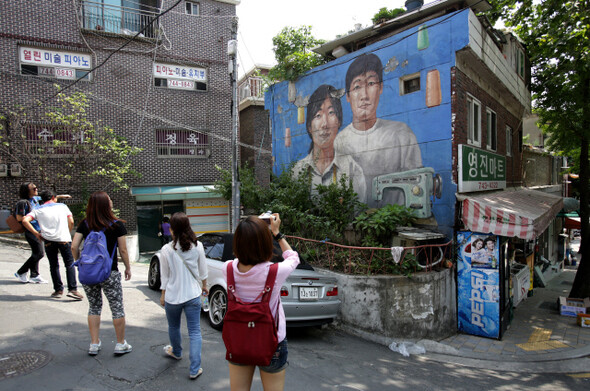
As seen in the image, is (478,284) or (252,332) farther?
(478,284)

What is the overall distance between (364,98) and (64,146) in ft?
35.1

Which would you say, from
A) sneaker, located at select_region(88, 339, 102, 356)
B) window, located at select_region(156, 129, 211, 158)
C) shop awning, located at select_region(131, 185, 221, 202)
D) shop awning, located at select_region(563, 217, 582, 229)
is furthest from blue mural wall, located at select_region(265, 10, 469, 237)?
shop awning, located at select_region(563, 217, 582, 229)

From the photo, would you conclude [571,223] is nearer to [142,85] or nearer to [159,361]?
[159,361]

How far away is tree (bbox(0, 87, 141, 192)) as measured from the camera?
480 inches

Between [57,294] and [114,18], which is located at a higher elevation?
[114,18]

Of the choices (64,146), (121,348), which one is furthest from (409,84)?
(64,146)

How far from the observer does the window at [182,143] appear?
1544 cm

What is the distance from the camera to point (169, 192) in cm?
1497

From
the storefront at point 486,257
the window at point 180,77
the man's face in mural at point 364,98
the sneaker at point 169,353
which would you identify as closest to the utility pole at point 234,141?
the man's face in mural at point 364,98

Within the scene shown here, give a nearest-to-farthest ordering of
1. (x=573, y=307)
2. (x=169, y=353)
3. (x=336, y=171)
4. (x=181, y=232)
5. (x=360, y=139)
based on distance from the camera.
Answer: (x=181, y=232), (x=169, y=353), (x=573, y=307), (x=360, y=139), (x=336, y=171)

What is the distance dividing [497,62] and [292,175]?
640 centimetres

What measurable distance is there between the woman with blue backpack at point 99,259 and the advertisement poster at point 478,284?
652 centimetres

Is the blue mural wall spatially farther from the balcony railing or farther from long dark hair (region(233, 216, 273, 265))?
the balcony railing

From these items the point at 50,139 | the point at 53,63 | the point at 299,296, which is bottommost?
the point at 299,296
